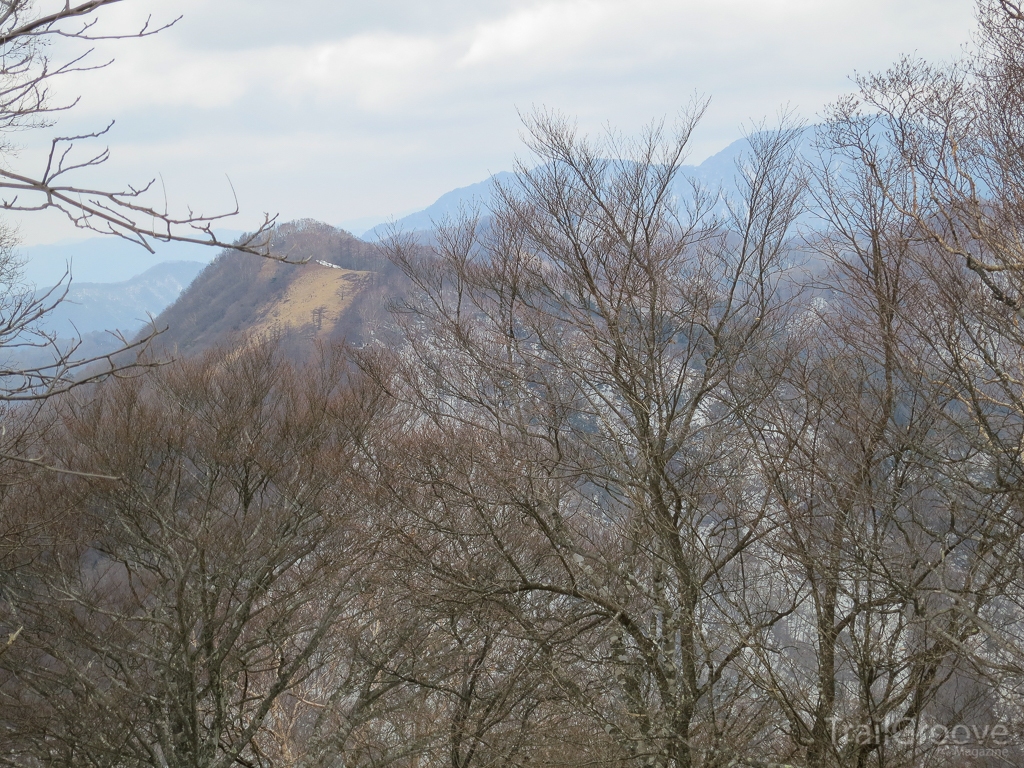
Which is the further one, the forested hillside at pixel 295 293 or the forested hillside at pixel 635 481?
the forested hillside at pixel 295 293

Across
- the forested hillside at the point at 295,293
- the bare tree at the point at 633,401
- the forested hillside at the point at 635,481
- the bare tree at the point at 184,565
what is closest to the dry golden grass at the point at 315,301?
the forested hillside at the point at 295,293

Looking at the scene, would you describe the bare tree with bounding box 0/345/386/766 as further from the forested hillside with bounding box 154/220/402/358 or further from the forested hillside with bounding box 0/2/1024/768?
the forested hillside with bounding box 154/220/402/358

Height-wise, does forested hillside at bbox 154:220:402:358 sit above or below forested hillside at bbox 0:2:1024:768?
above

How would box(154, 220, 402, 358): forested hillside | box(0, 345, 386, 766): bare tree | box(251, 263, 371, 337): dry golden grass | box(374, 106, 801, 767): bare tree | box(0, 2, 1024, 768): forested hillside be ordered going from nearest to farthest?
1. box(0, 2, 1024, 768): forested hillside
2. box(374, 106, 801, 767): bare tree
3. box(0, 345, 386, 766): bare tree
4. box(154, 220, 402, 358): forested hillside
5. box(251, 263, 371, 337): dry golden grass


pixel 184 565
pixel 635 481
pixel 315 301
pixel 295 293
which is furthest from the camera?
pixel 295 293

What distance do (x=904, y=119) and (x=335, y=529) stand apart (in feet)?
35.1

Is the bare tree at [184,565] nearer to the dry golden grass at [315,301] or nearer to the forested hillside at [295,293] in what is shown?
the forested hillside at [295,293]

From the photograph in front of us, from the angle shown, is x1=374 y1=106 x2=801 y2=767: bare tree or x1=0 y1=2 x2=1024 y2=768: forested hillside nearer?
x1=0 y1=2 x2=1024 y2=768: forested hillside

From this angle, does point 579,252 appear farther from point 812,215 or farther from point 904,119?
point 904,119

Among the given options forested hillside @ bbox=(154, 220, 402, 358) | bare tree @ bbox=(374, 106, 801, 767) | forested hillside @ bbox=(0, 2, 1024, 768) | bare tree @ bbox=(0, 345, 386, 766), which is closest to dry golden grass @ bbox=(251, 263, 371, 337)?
forested hillside @ bbox=(154, 220, 402, 358)

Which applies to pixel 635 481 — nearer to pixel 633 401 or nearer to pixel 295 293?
pixel 633 401

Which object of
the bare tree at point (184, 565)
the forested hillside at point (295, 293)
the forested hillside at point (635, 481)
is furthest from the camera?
the forested hillside at point (295, 293)

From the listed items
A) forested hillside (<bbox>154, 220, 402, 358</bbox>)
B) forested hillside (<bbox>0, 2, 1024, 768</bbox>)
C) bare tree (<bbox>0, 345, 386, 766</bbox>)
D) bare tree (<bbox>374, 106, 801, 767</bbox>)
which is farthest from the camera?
forested hillside (<bbox>154, 220, 402, 358</bbox>)

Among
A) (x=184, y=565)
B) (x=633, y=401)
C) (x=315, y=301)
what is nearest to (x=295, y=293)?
(x=315, y=301)
